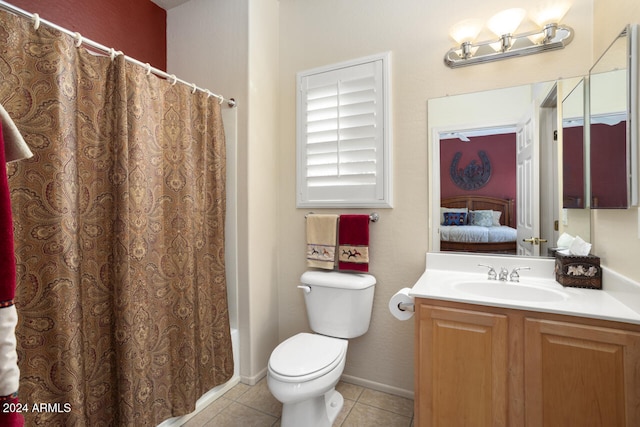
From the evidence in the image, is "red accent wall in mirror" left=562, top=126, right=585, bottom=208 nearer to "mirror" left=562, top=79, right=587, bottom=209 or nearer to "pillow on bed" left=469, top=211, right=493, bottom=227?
"mirror" left=562, top=79, right=587, bottom=209

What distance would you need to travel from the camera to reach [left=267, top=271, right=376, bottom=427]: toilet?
4.81 ft

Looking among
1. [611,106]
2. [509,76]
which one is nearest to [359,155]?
[509,76]

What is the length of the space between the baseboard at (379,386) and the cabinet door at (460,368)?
625mm

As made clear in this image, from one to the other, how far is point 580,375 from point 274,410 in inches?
58.8

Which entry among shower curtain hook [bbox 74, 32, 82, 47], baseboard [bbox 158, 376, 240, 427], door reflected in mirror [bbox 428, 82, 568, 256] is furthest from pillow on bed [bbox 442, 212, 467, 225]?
shower curtain hook [bbox 74, 32, 82, 47]

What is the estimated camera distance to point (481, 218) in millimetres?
1795

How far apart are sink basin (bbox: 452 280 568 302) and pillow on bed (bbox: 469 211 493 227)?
35 centimetres

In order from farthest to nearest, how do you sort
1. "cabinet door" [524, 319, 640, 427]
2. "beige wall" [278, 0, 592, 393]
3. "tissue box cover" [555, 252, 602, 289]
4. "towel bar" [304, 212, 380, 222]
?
"towel bar" [304, 212, 380, 222], "beige wall" [278, 0, 592, 393], "tissue box cover" [555, 252, 602, 289], "cabinet door" [524, 319, 640, 427]

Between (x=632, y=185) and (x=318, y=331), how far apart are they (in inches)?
64.6

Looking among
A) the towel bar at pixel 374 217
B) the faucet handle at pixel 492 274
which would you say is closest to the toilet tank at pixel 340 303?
the towel bar at pixel 374 217

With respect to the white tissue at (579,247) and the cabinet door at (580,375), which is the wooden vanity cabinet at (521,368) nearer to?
the cabinet door at (580,375)

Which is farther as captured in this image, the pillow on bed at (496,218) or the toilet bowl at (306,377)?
the pillow on bed at (496,218)

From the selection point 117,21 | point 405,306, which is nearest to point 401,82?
point 405,306

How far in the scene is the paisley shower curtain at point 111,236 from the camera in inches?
45.8
